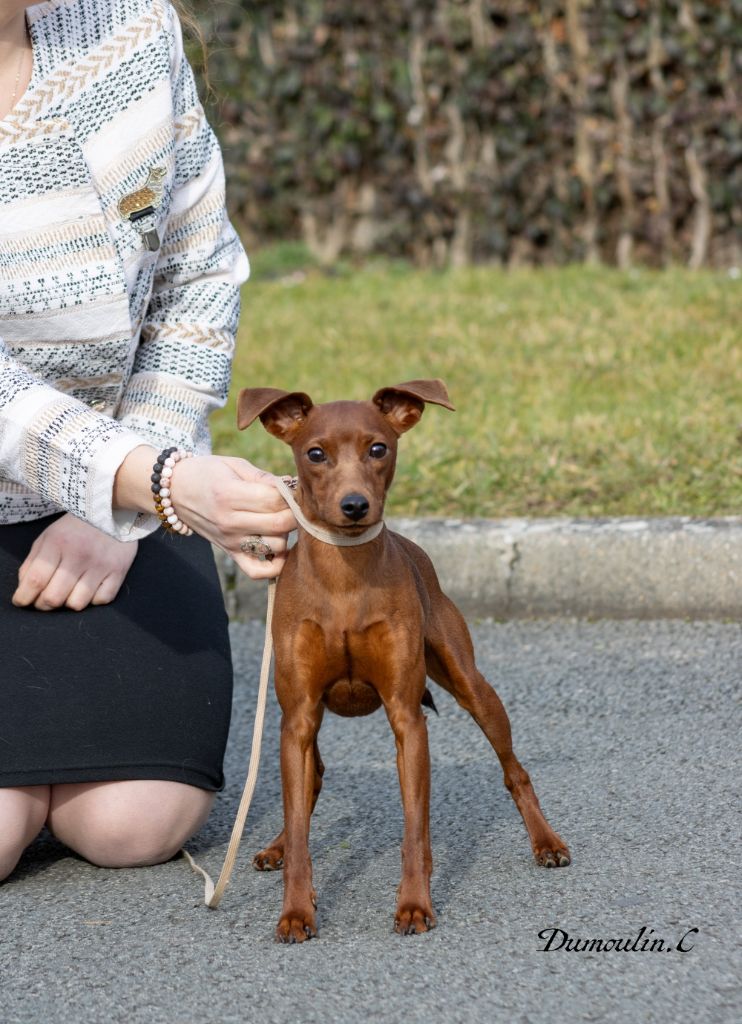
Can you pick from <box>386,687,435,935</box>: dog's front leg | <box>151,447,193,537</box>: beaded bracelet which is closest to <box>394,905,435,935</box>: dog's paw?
<box>386,687,435,935</box>: dog's front leg

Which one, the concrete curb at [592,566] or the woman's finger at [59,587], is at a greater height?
the woman's finger at [59,587]

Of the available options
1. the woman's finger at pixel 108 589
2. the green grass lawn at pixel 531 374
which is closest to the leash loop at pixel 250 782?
the woman's finger at pixel 108 589

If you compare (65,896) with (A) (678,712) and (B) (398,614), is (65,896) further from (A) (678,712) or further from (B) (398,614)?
(A) (678,712)

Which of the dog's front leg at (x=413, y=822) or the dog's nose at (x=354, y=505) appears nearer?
the dog's nose at (x=354, y=505)

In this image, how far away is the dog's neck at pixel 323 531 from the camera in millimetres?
2510

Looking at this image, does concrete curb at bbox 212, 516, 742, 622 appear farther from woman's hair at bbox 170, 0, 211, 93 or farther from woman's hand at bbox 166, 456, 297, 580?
woman's hand at bbox 166, 456, 297, 580

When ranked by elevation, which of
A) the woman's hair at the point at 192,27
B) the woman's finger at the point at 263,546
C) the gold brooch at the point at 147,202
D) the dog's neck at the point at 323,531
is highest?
the woman's hair at the point at 192,27

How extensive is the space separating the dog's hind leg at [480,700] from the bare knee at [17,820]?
83 centimetres

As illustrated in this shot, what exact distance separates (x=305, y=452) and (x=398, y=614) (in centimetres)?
32

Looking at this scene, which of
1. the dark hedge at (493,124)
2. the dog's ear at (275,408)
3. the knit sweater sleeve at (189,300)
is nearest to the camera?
the dog's ear at (275,408)

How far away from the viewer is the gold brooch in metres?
3.04

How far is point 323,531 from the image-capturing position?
8.25 ft

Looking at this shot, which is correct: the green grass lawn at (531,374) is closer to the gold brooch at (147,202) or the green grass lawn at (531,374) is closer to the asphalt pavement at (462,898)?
the asphalt pavement at (462,898)

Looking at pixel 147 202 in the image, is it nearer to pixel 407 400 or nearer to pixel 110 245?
pixel 110 245
